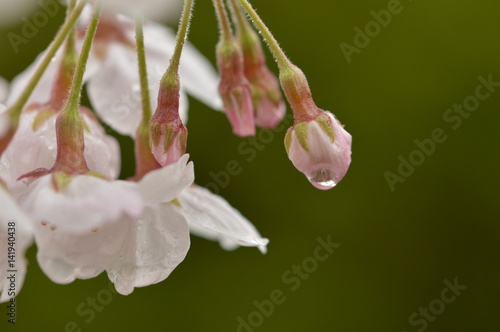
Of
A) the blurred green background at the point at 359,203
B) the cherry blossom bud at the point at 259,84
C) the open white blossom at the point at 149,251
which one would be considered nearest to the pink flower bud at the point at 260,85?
the cherry blossom bud at the point at 259,84

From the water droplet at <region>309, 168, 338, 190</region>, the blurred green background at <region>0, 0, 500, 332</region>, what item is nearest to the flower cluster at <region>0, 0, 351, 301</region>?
the water droplet at <region>309, 168, 338, 190</region>

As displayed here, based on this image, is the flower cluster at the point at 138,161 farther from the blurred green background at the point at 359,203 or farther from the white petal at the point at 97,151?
the blurred green background at the point at 359,203

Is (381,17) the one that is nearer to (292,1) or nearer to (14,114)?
(292,1)

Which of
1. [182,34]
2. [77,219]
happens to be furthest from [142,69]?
[77,219]

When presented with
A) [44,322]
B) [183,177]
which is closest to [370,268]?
[44,322]

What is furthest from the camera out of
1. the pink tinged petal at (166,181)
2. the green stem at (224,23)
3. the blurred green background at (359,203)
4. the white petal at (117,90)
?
the blurred green background at (359,203)

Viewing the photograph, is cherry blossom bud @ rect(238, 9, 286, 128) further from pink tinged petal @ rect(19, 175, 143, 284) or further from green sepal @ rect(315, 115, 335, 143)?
pink tinged petal @ rect(19, 175, 143, 284)
